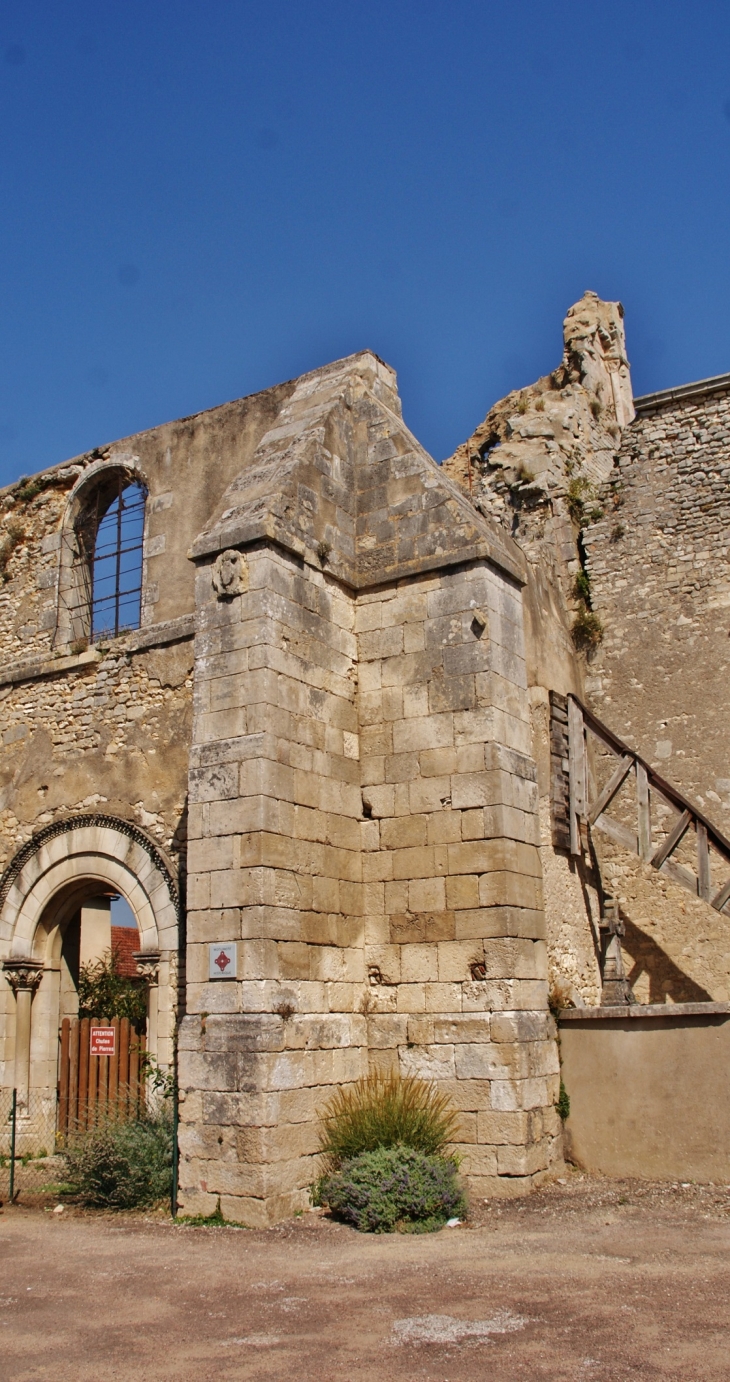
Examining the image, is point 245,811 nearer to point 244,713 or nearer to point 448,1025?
point 244,713

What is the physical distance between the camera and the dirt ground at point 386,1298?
14.7ft

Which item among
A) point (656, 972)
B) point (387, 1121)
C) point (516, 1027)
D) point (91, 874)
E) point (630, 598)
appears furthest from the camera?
point (630, 598)

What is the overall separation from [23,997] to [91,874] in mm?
1322

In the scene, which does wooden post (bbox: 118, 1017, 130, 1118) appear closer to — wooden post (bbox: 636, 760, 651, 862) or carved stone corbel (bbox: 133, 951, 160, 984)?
carved stone corbel (bbox: 133, 951, 160, 984)

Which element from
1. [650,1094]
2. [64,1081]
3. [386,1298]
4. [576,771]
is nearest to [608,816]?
[576,771]

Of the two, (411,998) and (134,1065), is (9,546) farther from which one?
(411,998)

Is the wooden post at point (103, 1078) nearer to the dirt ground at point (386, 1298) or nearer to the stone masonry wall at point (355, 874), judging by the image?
the dirt ground at point (386, 1298)

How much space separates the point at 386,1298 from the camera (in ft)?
17.6

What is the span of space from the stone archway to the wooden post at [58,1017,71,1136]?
0.30 ft

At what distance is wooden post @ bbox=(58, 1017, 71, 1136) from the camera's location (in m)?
10.1

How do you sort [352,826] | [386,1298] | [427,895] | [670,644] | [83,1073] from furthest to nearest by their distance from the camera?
1. [670,644]
2. [83,1073]
3. [352,826]
4. [427,895]
5. [386,1298]

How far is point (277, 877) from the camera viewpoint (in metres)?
7.68

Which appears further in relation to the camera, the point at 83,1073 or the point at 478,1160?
the point at 83,1073

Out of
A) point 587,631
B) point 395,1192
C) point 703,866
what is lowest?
point 395,1192
